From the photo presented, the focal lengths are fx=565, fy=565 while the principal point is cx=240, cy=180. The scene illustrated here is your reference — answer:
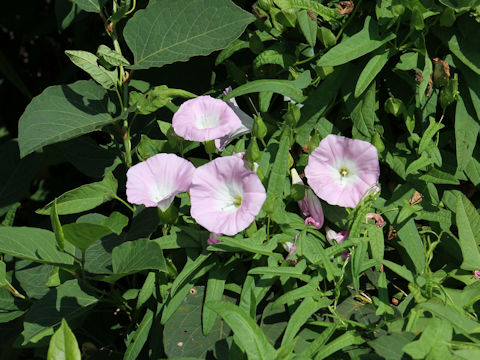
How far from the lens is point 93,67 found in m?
1.32

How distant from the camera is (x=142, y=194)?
121 cm

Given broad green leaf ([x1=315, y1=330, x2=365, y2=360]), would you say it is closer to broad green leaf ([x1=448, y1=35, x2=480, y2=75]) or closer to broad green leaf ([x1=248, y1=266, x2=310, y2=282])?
broad green leaf ([x1=248, y1=266, x2=310, y2=282])

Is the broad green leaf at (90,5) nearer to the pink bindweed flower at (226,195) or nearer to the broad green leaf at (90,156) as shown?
the broad green leaf at (90,156)

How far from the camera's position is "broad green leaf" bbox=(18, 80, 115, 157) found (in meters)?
1.25

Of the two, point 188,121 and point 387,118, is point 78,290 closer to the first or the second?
point 188,121

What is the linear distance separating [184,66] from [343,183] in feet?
2.04

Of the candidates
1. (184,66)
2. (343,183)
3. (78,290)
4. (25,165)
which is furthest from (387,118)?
(25,165)

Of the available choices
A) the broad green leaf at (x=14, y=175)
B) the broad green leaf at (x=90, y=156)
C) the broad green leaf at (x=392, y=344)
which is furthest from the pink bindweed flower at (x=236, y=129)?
the broad green leaf at (x=14, y=175)

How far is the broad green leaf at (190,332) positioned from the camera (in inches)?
44.1

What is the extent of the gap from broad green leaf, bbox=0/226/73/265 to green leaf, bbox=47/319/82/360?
0.19m

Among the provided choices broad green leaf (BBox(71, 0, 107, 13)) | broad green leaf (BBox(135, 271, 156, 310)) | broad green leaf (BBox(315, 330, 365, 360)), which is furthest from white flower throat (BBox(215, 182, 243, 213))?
broad green leaf (BBox(71, 0, 107, 13))

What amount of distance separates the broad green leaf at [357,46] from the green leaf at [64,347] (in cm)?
76

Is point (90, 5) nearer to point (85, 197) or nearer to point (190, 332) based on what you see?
point (85, 197)

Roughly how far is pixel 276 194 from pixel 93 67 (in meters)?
0.53
